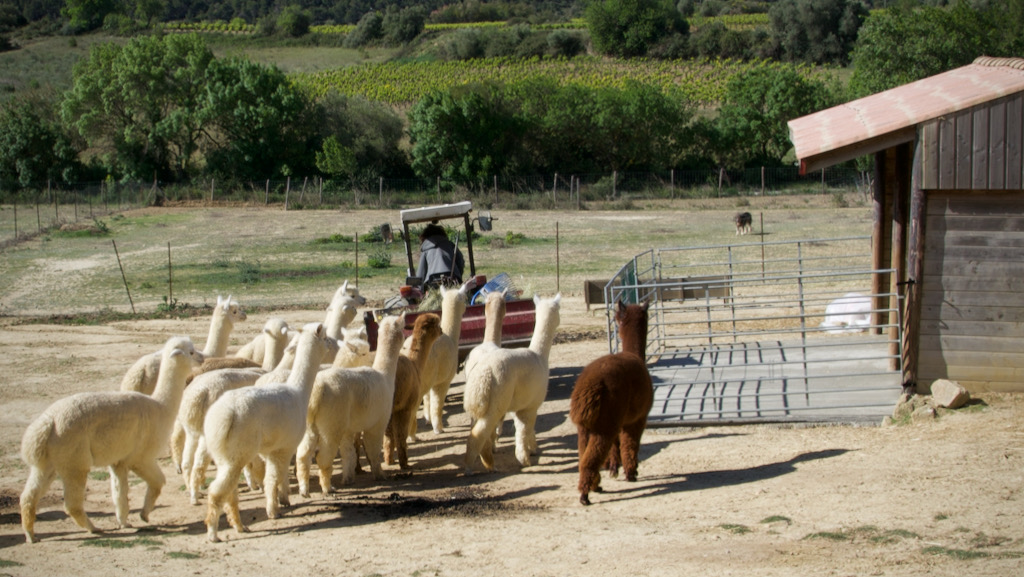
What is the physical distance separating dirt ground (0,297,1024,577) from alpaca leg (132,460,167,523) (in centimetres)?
15

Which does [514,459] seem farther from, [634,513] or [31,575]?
[31,575]

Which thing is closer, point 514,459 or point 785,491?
point 785,491

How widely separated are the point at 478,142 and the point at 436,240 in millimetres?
40971

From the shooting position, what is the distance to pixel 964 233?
1003cm

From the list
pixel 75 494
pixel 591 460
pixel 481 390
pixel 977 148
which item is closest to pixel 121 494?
pixel 75 494

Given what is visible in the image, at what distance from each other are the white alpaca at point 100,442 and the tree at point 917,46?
50888 mm

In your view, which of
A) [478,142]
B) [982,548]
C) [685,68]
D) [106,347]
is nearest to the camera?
[982,548]

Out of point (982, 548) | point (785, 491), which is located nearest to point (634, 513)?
point (785, 491)

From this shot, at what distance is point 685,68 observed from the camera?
92750 mm

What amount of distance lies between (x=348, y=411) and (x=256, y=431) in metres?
1.27

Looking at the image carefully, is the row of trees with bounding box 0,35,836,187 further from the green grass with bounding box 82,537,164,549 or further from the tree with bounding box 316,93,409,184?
the green grass with bounding box 82,537,164,549

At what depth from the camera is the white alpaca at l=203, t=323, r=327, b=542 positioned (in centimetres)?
744

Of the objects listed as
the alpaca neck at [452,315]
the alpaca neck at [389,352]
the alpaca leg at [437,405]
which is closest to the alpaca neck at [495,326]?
the alpaca neck at [452,315]

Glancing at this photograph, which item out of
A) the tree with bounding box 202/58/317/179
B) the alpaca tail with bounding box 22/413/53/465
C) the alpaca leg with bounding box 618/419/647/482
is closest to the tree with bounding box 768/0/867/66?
the tree with bounding box 202/58/317/179
